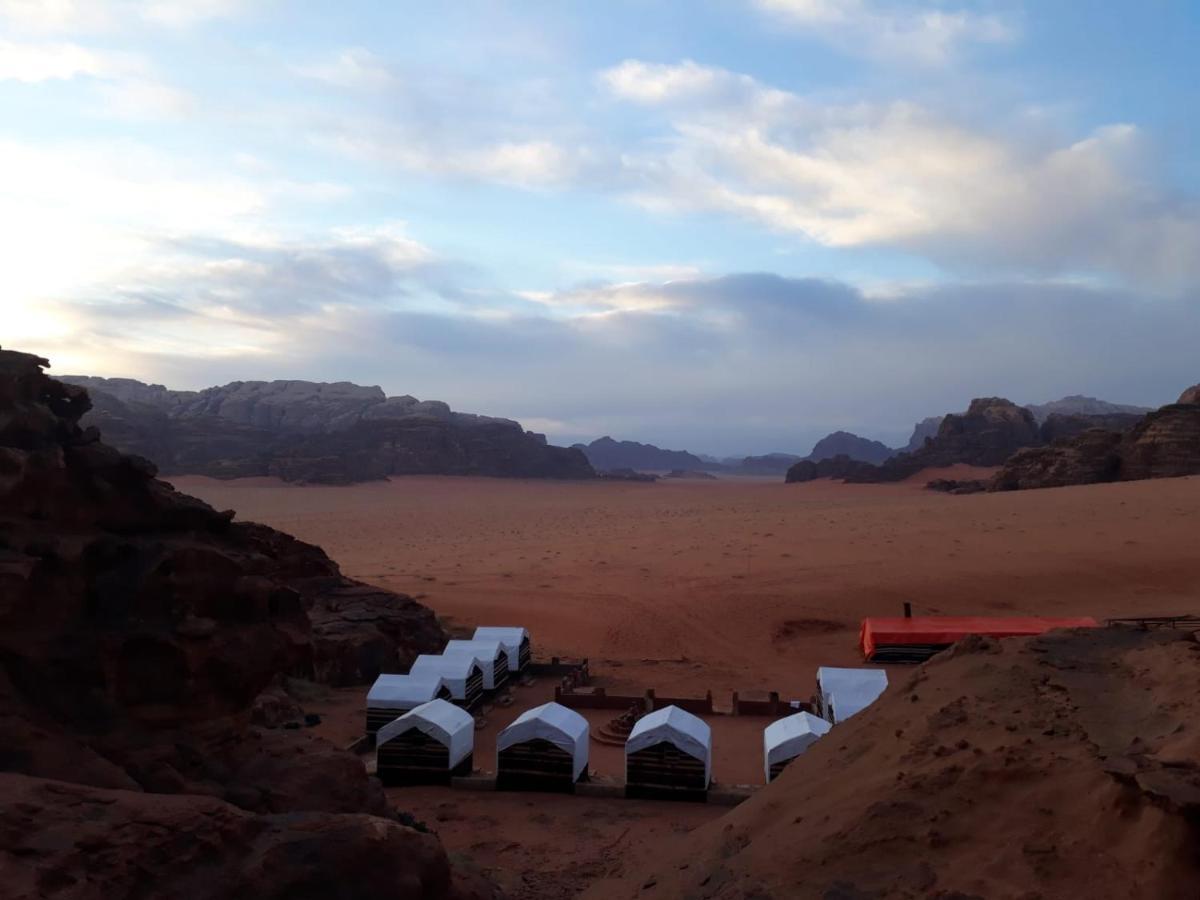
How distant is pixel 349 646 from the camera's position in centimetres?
1828

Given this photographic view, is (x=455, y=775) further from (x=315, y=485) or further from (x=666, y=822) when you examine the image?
(x=315, y=485)

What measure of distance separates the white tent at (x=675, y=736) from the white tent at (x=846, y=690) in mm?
3019

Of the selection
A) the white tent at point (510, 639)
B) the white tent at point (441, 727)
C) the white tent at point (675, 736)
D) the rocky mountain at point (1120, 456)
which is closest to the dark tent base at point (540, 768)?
the white tent at point (441, 727)

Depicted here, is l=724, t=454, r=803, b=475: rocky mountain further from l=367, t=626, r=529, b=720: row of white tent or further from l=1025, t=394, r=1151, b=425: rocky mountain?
l=367, t=626, r=529, b=720: row of white tent

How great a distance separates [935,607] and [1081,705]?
19813 millimetres

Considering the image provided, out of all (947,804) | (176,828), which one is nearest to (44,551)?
(176,828)

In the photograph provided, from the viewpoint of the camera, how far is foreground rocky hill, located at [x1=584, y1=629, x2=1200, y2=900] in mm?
3893

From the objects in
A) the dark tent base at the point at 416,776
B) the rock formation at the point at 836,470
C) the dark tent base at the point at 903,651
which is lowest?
the dark tent base at the point at 416,776

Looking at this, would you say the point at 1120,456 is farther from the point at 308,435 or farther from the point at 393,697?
the point at 308,435

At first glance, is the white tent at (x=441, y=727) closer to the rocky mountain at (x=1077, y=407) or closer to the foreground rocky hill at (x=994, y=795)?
the foreground rocky hill at (x=994, y=795)

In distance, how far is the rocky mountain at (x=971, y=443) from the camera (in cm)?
6856

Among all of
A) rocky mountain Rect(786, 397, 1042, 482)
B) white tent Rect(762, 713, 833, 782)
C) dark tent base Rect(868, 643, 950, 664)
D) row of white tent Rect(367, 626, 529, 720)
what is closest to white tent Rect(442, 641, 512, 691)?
row of white tent Rect(367, 626, 529, 720)

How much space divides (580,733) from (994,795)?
789cm

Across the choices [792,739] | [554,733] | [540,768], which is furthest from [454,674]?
[792,739]
